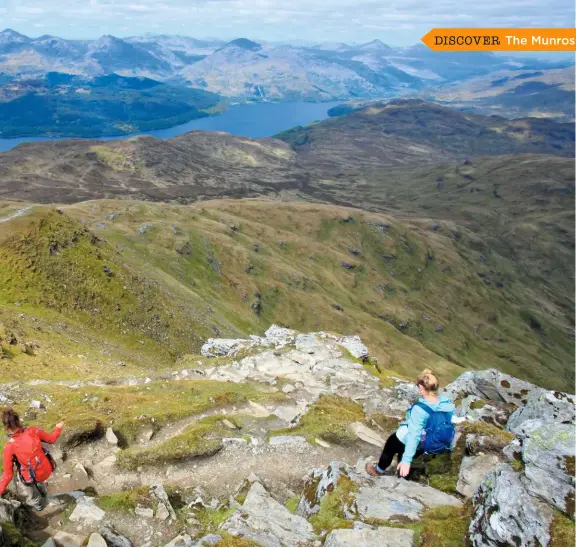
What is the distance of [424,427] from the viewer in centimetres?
1413

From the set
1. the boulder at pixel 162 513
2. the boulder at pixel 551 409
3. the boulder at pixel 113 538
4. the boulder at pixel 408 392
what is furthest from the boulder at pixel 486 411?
the boulder at pixel 113 538

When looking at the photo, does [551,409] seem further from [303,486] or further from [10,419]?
[10,419]

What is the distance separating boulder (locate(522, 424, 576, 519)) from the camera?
12023 mm

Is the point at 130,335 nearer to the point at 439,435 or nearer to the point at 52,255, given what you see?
the point at 52,255

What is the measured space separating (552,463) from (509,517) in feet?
7.35

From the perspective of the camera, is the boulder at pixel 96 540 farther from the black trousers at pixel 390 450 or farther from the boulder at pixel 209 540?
the black trousers at pixel 390 450

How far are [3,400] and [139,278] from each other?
46444 mm

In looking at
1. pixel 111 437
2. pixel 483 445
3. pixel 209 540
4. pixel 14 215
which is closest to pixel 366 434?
pixel 483 445

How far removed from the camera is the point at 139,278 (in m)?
71.9

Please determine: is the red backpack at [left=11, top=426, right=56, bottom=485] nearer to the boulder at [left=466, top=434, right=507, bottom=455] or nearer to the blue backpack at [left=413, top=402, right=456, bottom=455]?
the blue backpack at [left=413, top=402, right=456, bottom=455]

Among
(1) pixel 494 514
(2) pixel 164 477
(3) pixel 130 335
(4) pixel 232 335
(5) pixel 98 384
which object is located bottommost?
(4) pixel 232 335

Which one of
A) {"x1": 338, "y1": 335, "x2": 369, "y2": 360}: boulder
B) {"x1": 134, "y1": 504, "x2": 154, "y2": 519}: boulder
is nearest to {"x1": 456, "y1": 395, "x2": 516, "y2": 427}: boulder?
{"x1": 338, "y1": 335, "x2": 369, "y2": 360}: boulder

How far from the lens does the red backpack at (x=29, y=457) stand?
47.7ft

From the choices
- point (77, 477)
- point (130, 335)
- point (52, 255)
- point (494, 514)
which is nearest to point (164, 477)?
point (77, 477)
